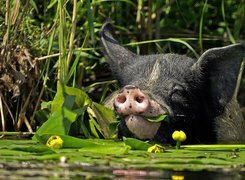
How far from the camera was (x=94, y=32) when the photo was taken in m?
8.62

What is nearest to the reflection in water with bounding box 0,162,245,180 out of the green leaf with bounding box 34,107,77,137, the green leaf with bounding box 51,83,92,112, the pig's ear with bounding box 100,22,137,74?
the green leaf with bounding box 34,107,77,137

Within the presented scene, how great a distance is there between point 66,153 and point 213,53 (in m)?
1.97

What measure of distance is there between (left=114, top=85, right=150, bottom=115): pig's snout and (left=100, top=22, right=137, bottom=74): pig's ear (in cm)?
121

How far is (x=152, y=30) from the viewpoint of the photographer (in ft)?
32.8

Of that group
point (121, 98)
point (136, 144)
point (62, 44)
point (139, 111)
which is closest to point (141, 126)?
point (139, 111)

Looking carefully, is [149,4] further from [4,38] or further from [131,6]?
[4,38]

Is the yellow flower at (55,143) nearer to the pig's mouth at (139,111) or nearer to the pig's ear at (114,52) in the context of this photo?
the pig's mouth at (139,111)

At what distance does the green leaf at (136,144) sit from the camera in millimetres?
6555

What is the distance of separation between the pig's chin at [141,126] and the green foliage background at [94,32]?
0.78 meters

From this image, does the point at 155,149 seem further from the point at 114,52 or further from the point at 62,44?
the point at 114,52

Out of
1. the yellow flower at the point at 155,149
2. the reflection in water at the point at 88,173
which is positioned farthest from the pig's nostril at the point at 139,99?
the reflection in water at the point at 88,173

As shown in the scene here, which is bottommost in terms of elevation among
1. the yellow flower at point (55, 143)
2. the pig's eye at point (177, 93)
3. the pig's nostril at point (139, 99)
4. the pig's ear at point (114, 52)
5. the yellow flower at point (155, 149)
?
the yellow flower at point (155, 149)

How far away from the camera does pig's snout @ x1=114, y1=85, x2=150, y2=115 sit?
684 cm

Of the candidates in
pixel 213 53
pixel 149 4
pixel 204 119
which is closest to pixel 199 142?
pixel 204 119
